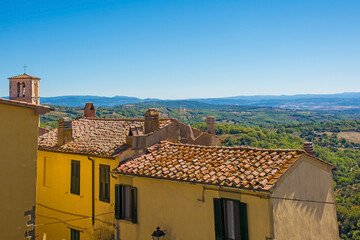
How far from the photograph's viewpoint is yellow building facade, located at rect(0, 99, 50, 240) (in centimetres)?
884

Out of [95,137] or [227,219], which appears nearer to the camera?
[227,219]

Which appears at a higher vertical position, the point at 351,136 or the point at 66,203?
the point at 66,203

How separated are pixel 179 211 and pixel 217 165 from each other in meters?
1.89

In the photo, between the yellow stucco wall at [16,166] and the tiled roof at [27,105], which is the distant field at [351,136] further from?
the yellow stucco wall at [16,166]

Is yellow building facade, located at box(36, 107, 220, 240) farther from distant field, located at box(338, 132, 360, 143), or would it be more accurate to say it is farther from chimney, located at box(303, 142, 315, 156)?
distant field, located at box(338, 132, 360, 143)

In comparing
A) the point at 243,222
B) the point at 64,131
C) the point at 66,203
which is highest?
the point at 64,131

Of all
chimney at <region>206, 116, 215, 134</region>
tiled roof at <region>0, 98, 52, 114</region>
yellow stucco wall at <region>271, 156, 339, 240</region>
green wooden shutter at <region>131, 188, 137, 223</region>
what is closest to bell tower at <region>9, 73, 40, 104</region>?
chimney at <region>206, 116, 215, 134</region>

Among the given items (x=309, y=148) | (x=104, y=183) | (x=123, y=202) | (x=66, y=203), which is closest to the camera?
(x=123, y=202)

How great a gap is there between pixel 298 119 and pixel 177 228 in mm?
187901

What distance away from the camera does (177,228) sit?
10289 millimetres

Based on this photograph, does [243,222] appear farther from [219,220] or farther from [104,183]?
[104,183]

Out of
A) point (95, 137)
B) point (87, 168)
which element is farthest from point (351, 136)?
point (87, 168)

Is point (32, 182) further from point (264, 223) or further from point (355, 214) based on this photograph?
point (355, 214)

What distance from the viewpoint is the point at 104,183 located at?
12.7 meters
